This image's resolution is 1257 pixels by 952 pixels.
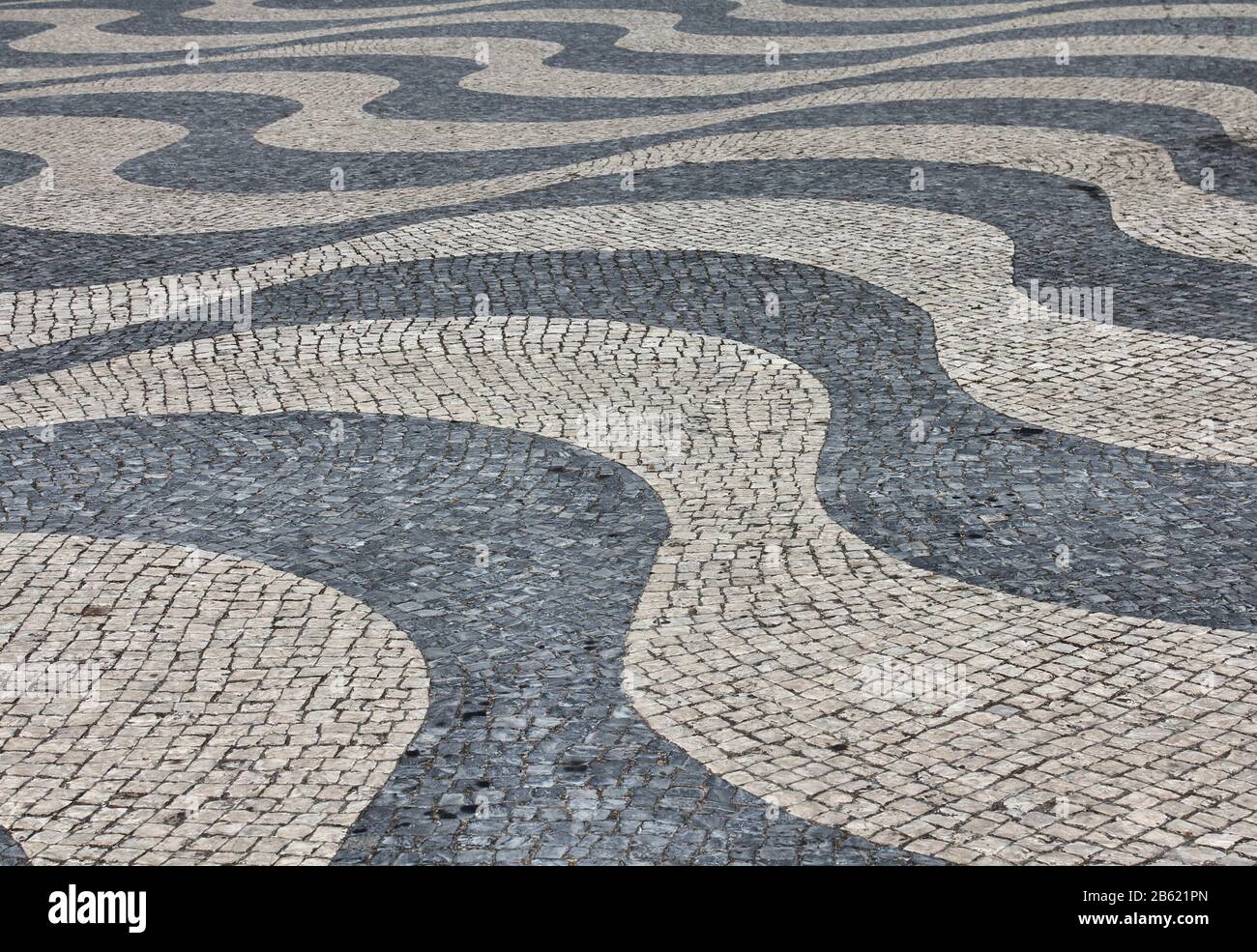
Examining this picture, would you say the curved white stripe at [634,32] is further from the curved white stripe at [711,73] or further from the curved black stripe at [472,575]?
the curved black stripe at [472,575]

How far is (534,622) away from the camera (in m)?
6.43

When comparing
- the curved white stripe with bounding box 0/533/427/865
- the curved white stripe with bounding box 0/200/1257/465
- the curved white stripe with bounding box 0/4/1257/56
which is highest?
the curved white stripe with bounding box 0/4/1257/56

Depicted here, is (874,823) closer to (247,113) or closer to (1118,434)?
(1118,434)

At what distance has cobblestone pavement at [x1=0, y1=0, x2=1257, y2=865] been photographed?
17.5 feet

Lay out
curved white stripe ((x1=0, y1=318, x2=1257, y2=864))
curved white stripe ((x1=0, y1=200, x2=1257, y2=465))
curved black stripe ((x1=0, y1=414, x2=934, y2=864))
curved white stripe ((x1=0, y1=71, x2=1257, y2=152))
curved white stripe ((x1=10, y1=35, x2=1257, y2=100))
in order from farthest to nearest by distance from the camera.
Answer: curved white stripe ((x1=10, y1=35, x2=1257, y2=100)), curved white stripe ((x1=0, y1=71, x2=1257, y2=152)), curved white stripe ((x1=0, y1=200, x2=1257, y2=465)), curved white stripe ((x1=0, y1=318, x2=1257, y2=864)), curved black stripe ((x1=0, y1=414, x2=934, y2=864))

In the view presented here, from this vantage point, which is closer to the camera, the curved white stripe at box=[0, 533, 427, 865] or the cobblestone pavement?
the curved white stripe at box=[0, 533, 427, 865]

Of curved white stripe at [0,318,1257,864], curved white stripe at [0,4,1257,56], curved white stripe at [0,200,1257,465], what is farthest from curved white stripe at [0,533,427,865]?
curved white stripe at [0,4,1257,56]

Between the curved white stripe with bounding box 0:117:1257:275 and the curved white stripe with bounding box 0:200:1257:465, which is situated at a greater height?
the curved white stripe with bounding box 0:117:1257:275

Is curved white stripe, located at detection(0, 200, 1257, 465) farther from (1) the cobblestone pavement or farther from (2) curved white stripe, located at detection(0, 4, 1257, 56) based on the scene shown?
(2) curved white stripe, located at detection(0, 4, 1257, 56)

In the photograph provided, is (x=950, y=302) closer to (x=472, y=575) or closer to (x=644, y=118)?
(x=472, y=575)

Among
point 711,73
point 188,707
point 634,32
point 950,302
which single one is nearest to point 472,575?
point 188,707

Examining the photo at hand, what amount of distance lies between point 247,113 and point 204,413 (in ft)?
29.5

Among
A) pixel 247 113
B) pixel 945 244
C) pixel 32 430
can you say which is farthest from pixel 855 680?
pixel 247 113

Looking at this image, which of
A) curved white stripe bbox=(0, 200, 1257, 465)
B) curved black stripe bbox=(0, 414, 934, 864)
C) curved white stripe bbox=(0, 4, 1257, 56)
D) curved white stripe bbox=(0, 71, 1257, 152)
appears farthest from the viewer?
curved white stripe bbox=(0, 4, 1257, 56)
